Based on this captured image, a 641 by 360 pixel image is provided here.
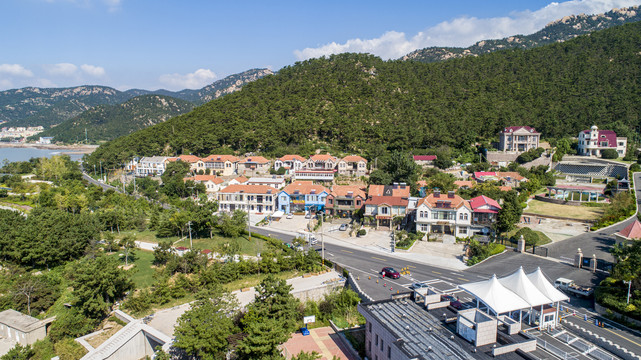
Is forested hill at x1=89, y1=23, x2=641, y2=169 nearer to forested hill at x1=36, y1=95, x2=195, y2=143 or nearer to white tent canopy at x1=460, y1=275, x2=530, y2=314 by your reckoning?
white tent canopy at x1=460, y1=275, x2=530, y2=314

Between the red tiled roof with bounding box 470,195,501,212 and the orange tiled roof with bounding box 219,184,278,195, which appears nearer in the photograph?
the red tiled roof with bounding box 470,195,501,212

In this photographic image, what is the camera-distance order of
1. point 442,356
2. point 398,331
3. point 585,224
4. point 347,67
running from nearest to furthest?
point 442,356, point 398,331, point 585,224, point 347,67

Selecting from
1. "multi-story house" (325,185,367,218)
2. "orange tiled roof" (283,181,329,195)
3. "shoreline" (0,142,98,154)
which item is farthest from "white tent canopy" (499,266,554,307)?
"shoreline" (0,142,98,154)

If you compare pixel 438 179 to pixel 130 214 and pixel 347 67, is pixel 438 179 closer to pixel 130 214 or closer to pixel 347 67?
pixel 130 214

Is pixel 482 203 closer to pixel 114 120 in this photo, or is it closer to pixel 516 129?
pixel 516 129

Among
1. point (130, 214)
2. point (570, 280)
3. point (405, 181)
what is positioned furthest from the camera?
point (405, 181)

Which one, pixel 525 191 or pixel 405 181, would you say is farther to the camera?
pixel 405 181

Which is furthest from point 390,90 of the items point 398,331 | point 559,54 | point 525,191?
point 398,331
